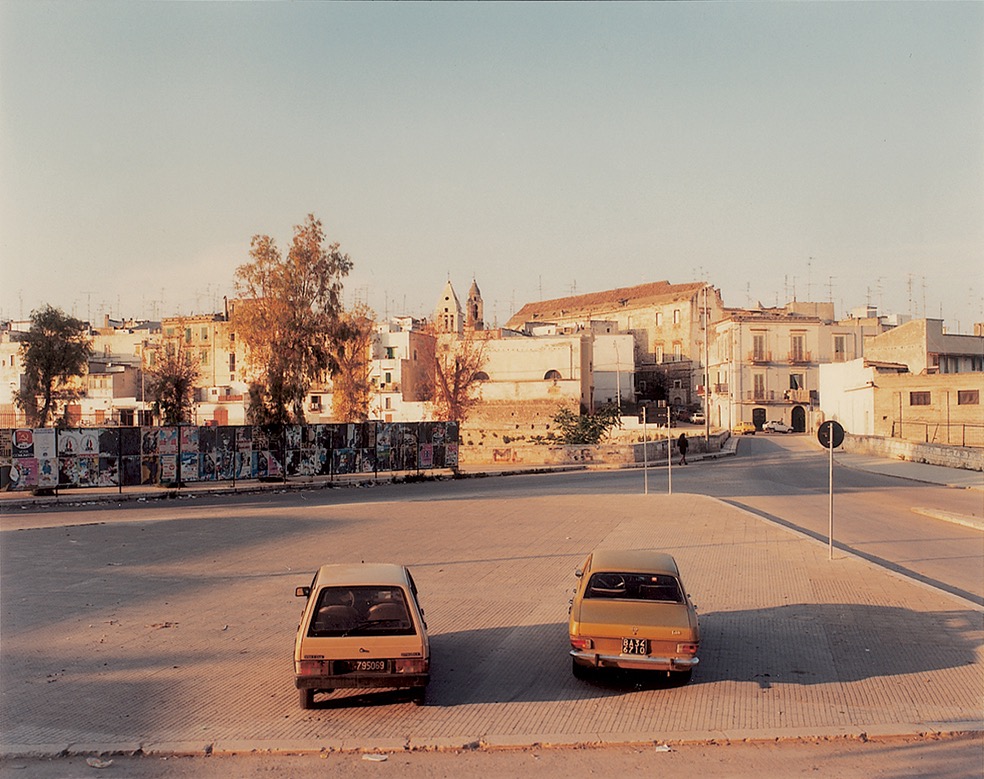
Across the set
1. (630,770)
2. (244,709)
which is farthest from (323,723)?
(630,770)

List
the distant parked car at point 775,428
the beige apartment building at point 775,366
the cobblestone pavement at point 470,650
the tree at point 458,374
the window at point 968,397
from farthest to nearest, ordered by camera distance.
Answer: the beige apartment building at point 775,366 < the distant parked car at point 775,428 < the tree at point 458,374 < the window at point 968,397 < the cobblestone pavement at point 470,650

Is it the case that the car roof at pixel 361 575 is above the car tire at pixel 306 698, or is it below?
above

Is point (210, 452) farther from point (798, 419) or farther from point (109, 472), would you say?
point (798, 419)

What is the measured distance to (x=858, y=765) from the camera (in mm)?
8117

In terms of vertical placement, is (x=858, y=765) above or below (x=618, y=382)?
below

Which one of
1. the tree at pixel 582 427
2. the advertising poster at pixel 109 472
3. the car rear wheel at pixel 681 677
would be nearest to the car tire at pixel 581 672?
the car rear wheel at pixel 681 677

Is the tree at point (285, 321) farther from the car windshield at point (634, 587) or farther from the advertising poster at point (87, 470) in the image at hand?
the car windshield at point (634, 587)

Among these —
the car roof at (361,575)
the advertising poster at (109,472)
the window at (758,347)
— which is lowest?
the advertising poster at (109,472)

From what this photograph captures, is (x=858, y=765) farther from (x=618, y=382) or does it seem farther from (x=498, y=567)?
(x=618, y=382)

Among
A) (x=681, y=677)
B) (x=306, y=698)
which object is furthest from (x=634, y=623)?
(x=306, y=698)

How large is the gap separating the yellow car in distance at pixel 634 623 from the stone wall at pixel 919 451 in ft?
128

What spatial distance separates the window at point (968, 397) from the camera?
5409 cm

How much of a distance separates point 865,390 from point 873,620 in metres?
54.1

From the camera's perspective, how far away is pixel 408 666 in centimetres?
929
